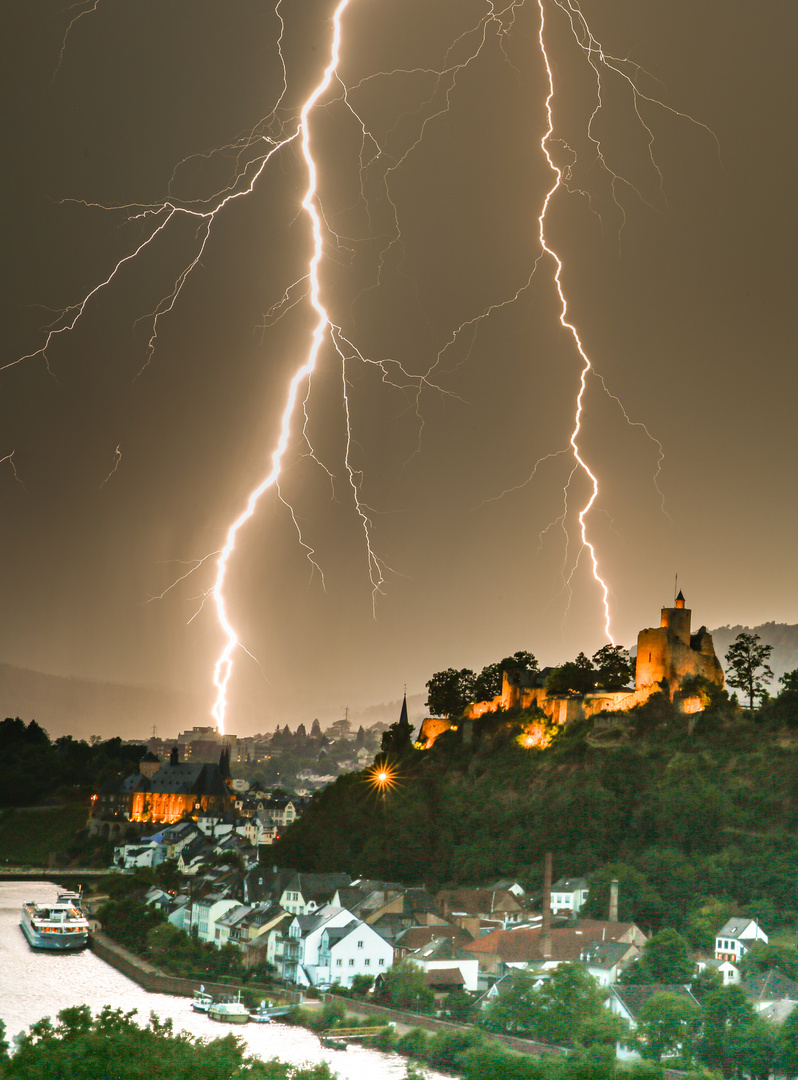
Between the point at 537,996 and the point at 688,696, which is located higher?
the point at 688,696

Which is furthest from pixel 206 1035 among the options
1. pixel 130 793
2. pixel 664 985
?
pixel 130 793

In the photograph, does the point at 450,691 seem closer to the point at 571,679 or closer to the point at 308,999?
the point at 571,679

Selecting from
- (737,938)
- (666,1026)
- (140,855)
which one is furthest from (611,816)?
(140,855)

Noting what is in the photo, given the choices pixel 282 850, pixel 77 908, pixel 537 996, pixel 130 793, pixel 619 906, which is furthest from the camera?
pixel 130 793

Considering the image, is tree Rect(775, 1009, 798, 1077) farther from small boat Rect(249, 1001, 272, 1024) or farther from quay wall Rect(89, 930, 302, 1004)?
quay wall Rect(89, 930, 302, 1004)

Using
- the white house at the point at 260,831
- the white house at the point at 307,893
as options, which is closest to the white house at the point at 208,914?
the white house at the point at 307,893

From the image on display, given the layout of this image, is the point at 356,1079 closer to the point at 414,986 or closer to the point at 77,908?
the point at 414,986
